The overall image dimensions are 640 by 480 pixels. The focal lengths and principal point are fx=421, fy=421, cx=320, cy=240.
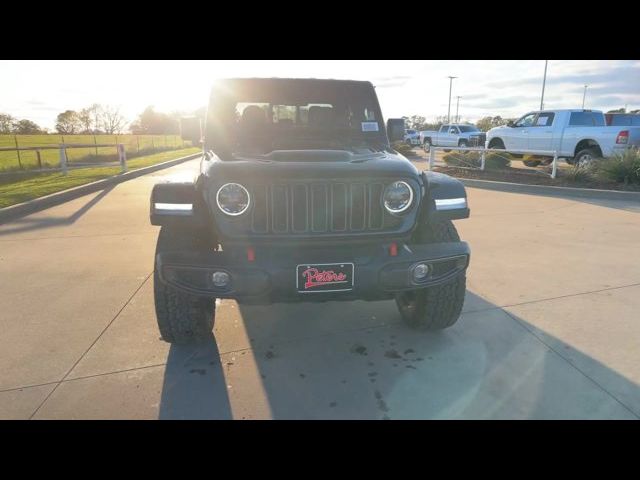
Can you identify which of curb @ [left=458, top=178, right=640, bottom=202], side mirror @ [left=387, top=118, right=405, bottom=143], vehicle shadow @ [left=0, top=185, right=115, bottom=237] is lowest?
vehicle shadow @ [left=0, top=185, right=115, bottom=237]

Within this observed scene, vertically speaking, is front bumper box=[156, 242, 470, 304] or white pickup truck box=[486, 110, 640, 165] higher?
white pickup truck box=[486, 110, 640, 165]

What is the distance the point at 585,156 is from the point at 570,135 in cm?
86

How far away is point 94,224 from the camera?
22.4 feet

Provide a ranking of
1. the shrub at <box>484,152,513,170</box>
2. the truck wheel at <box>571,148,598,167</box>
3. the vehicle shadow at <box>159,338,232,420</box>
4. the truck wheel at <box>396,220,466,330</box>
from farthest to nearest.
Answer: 1. the shrub at <box>484,152,513,170</box>
2. the truck wheel at <box>571,148,598,167</box>
3. the truck wheel at <box>396,220,466,330</box>
4. the vehicle shadow at <box>159,338,232,420</box>

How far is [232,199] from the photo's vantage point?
2.54 metres

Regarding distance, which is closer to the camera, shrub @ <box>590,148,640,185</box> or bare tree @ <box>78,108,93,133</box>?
shrub @ <box>590,148,640,185</box>

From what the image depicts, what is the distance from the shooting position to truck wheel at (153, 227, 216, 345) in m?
2.75

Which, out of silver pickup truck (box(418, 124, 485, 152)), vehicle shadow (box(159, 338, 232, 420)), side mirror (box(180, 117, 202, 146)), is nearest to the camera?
vehicle shadow (box(159, 338, 232, 420))

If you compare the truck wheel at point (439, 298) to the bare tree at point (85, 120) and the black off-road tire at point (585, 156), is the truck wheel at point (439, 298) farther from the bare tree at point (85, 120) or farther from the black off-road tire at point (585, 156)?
the bare tree at point (85, 120)

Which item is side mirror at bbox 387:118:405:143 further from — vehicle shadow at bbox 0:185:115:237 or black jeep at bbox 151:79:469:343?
vehicle shadow at bbox 0:185:115:237

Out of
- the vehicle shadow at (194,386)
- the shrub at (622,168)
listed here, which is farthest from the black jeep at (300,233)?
the shrub at (622,168)

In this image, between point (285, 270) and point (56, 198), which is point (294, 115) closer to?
point (285, 270)

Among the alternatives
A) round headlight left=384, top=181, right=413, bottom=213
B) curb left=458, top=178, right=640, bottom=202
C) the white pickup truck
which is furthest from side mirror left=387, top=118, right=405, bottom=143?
the white pickup truck

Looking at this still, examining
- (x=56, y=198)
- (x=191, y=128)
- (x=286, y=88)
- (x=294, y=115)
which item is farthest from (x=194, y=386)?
(x=56, y=198)
